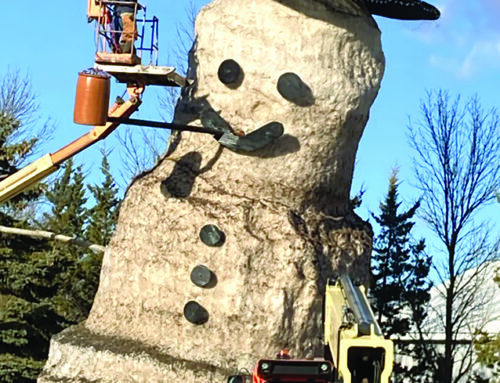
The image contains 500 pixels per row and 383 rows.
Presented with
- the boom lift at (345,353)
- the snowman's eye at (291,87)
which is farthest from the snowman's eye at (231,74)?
the boom lift at (345,353)

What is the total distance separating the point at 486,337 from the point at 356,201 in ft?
25.1

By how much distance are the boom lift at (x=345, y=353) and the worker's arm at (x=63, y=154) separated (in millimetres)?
4544

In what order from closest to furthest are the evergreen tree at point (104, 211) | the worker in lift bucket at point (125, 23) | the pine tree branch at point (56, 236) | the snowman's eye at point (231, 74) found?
the worker in lift bucket at point (125, 23) → the snowman's eye at point (231, 74) → the pine tree branch at point (56, 236) → the evergreen tree at point (104, 211)

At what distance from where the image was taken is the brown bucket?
47.7 feet

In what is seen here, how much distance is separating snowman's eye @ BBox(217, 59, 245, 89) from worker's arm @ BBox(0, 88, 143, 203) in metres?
1.19

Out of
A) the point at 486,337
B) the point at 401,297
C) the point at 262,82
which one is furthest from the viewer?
the point at 401,297

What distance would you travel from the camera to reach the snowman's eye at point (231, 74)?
1580 centimetres

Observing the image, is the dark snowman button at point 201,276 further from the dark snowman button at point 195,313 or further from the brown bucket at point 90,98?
the brown bucket at point 90,98

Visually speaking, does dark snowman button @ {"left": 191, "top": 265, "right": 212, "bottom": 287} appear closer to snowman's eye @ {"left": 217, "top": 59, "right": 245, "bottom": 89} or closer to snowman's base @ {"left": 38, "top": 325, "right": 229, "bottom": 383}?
snowman's base @ {"left": 38, "top": 325, "right": 229, "bottom": 383}

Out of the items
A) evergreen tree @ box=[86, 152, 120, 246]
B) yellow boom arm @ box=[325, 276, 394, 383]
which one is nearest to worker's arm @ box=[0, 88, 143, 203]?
yellow boom arm @ box=[325, 276, 394, 383]

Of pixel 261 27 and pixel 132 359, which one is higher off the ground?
pixel 261 27

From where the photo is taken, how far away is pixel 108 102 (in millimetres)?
14750

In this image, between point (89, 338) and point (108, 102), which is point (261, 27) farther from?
point (89, 338)

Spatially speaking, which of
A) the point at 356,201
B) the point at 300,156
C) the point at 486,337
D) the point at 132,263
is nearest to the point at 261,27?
the point at 300,156
